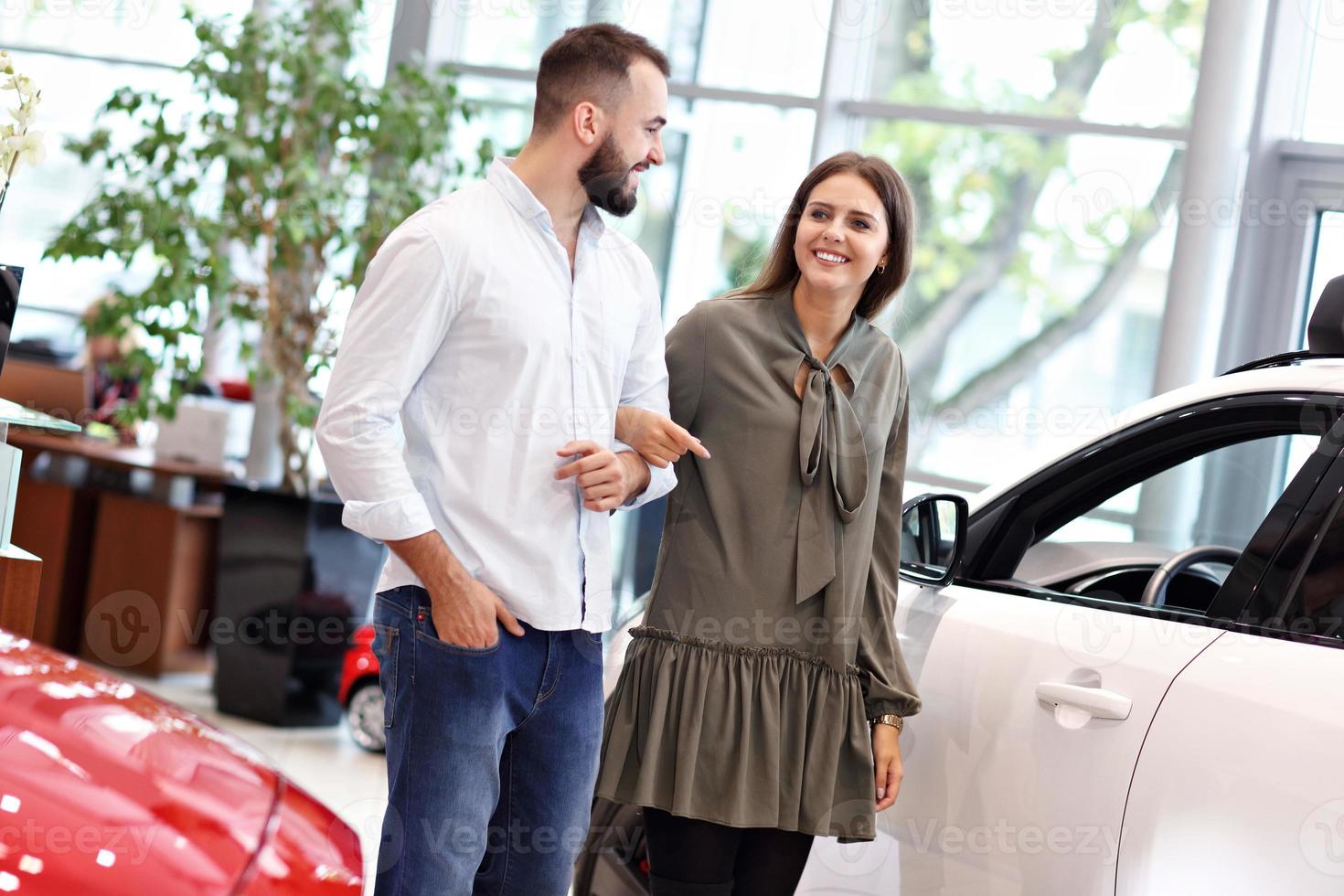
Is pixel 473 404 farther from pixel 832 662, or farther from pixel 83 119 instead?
pixel 83 119

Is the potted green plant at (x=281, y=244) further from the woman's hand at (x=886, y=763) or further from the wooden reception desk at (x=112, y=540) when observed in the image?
the woman's hand at (x=886, y=763)

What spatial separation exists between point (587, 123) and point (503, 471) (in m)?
0.48

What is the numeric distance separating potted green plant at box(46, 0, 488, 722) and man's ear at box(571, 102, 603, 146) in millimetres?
2757

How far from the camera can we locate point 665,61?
1865mm

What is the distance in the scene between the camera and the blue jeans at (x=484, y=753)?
64.0 inches

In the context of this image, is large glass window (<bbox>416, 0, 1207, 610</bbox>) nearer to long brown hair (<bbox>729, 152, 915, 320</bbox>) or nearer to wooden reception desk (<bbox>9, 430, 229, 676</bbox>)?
wooden reception desk (<bbox>9, 430, 229, 676</bbox>)

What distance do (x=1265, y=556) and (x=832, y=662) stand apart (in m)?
0.58

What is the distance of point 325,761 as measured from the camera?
4.27 metres

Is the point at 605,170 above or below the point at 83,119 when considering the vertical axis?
below

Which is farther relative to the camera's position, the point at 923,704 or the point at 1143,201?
the point at 1143,201

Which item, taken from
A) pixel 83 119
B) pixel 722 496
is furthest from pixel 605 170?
pixel 83 119

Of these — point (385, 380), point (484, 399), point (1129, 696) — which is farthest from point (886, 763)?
point (385, 380)

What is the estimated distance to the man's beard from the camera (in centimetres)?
178

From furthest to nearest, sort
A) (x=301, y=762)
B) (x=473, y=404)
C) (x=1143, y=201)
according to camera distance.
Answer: (x=1143, y=201), (x=301, y=762), (x=473, y=404)
